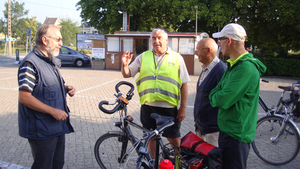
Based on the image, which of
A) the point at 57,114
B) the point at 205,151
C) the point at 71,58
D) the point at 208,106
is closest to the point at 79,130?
the point at 57,114

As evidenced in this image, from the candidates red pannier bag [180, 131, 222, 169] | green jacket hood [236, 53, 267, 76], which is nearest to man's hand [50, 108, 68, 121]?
red pannier bag [180, 131, 222, 169]

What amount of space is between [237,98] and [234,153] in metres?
0.52

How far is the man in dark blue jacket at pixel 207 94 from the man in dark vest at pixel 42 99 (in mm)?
1489

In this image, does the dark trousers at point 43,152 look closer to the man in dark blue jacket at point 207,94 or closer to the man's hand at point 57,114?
the man's hand at point 57,114

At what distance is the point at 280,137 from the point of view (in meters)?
3.88

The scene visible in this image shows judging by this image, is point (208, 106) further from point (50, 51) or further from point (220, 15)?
point (220, 15)

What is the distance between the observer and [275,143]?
4.04 meters

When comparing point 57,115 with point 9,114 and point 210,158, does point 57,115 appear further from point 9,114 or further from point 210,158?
point 9,114

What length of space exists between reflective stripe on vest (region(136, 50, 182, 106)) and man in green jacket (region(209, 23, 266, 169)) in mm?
857

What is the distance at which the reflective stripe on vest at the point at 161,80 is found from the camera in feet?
9.58

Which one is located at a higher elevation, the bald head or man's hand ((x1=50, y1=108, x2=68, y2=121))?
the bald head

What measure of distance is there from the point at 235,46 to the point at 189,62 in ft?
46.9

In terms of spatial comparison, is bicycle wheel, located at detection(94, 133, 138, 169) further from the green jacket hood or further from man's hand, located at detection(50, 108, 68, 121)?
the green jacket hood

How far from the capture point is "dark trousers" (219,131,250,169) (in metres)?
2.07
